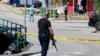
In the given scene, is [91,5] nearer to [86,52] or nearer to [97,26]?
[97,26]

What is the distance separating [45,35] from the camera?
15.4 metres

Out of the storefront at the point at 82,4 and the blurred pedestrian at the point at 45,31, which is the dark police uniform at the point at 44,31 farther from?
the storefront at the point at 82,4

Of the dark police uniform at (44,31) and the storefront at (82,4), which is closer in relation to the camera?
the dark police uniform at (44,31)

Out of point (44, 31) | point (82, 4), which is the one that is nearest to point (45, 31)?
point (44, 31)

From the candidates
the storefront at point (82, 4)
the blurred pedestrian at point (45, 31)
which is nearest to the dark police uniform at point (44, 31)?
the blurred pedestrian at point (45, 31)

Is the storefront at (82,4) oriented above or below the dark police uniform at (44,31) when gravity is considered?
below

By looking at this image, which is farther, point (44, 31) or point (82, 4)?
point (82, 4)

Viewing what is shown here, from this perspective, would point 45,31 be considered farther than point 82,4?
No

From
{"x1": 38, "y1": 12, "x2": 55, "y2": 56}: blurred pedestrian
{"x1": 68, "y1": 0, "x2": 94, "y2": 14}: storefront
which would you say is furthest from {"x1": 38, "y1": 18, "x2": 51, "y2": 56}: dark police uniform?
{"x1": 68, "y1": 0, "x2": 94, "y2": 14}: storefront

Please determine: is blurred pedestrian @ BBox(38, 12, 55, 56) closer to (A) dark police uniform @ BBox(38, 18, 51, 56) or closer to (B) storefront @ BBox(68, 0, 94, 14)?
(A) dark police uniform @ BBox(38, 18, 51, 56)

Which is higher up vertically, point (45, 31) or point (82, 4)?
point (45, 31)

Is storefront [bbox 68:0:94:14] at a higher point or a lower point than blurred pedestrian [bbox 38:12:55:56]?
lower

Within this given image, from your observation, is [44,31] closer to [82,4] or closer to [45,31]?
[45,31]

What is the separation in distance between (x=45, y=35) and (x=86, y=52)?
5.41 metres
